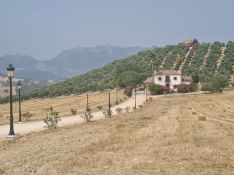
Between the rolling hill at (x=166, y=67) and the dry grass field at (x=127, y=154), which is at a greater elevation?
the rolling hill at (x=166, y=67)

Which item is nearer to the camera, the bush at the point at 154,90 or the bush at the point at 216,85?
the bush at the point at 216,85

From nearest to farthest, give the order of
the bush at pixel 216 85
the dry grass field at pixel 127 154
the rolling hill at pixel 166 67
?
the dry grass field at pixel 127 154 < the bush at pixel 216 85 < the rolling hill at pixel 166 67

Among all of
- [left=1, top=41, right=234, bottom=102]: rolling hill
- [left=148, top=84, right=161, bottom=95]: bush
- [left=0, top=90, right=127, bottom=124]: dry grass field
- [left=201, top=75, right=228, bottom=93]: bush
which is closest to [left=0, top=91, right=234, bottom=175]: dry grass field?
[left=0, top=90, right=127, bottom=124]: dry grass field

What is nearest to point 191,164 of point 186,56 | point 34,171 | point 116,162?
point 116,162

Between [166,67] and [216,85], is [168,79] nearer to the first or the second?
[216,85]

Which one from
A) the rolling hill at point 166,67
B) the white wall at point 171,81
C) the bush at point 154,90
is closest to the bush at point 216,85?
the bush at point 154,90

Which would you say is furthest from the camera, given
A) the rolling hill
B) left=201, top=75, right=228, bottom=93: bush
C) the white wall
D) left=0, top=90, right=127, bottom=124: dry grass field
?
the rolling hill

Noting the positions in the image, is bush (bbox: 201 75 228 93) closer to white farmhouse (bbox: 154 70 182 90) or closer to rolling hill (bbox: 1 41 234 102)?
white farmhouse (bbox: 154 70 182 90)

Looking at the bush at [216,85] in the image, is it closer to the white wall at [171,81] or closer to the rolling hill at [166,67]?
the white wall at [171,81]

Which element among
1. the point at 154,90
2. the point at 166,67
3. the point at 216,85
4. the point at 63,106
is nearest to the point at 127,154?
the point at 63,106

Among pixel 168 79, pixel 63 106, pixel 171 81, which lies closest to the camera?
pixel 63 106

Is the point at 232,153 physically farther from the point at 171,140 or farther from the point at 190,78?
the point at 190,78

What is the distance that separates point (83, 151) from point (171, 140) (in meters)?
4.00

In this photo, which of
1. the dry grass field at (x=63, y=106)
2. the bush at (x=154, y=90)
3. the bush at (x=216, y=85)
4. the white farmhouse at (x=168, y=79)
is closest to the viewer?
the dry grass field at (x=63, y=106)
